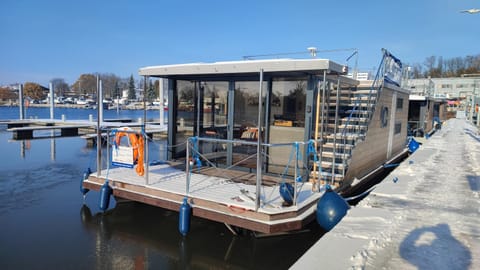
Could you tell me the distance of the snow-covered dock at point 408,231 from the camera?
132 inches

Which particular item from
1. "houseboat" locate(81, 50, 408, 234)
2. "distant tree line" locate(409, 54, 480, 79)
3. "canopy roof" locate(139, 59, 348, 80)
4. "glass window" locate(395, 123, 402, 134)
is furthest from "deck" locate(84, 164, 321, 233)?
"distant tree line" locate(409, 54, 480, 79)

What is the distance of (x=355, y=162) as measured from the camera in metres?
7.37

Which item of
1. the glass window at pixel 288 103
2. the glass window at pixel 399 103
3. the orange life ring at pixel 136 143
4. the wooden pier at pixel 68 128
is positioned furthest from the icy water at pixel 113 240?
the wooden pier at pixel 68 128

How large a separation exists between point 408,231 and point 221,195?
278 centimetres

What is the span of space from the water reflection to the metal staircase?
1.34 metres

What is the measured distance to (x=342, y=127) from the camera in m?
7.81

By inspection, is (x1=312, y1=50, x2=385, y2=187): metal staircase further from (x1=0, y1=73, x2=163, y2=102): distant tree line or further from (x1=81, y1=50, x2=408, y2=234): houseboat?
(x1=0, y1=73, x2=163, y2=102): distant tree line

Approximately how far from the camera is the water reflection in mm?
4875

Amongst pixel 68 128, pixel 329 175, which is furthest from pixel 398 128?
pixel 68 128

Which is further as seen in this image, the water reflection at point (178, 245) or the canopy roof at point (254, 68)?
the canopy roof at point (254, 68)

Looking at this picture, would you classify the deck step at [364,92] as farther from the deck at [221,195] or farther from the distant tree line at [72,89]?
the distant tree line at [72,89]

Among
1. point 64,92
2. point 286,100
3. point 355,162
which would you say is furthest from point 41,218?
point 64,92

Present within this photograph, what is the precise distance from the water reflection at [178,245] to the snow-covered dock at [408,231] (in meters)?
1.28

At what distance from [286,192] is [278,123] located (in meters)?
2.28
